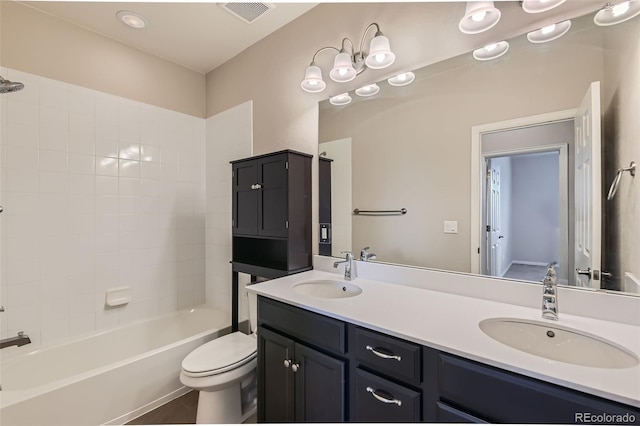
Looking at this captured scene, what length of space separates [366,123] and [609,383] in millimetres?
1525

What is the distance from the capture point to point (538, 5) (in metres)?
1.12

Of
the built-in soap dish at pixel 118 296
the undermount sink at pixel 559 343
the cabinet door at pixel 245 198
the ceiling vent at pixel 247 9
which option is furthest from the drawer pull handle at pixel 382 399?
the ceiling vent at pixel 247 9

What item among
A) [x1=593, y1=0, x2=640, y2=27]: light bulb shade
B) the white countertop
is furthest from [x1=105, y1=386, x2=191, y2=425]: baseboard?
[x1=593, y1=0, x2=640, y2=27]: light bulb shade

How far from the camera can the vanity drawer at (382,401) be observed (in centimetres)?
95

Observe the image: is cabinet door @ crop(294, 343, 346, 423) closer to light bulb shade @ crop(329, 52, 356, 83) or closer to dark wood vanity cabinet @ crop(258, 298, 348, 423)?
dark wood vanity cabinet @ crop(258, 298, 348, 423)

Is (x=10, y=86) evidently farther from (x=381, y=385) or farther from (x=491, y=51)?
(x=491, y=51)

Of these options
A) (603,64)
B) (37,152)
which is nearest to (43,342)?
(37,152)

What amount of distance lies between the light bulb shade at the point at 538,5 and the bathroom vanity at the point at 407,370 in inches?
48.1

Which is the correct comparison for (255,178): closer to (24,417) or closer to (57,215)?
(57,215)

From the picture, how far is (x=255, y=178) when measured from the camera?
1.99m

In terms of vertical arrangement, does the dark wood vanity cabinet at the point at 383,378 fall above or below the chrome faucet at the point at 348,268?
below

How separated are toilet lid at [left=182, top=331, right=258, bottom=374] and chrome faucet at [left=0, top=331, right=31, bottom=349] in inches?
41.8

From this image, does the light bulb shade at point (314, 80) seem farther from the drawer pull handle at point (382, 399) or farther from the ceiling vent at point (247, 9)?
the drawer pull handle at point (382, 399)

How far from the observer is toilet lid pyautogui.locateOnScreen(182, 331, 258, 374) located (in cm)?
160
